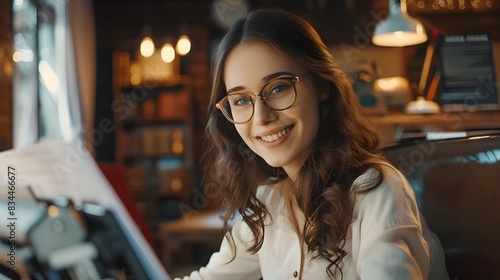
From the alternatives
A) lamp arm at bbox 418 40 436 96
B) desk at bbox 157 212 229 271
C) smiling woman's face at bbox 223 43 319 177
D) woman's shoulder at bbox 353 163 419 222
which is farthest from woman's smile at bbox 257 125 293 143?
→ desk at bbox 157 212 229 271

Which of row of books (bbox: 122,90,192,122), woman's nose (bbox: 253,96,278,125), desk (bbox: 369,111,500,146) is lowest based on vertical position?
row of books (bbox: 122,90,192,122)

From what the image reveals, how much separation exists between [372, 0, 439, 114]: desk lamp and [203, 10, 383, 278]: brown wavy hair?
4.45 ft

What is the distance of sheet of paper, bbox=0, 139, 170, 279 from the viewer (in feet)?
2.21

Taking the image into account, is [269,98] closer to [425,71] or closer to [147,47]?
[425,71]

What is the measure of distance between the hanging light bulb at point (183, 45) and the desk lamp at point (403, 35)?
7.71 feet

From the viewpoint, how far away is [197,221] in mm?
2475

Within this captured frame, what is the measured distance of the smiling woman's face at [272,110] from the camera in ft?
2.21

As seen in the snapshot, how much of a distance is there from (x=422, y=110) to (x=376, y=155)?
163 cm

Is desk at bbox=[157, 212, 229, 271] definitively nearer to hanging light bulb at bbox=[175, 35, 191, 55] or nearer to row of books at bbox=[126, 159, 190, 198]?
row of books at bbox=[126, 159, 190, 198]

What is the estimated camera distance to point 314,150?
0.73 metres

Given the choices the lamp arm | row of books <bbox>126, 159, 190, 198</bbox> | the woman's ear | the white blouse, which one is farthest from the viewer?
row of books <bbox>126, 159, 190, 198</bbox>

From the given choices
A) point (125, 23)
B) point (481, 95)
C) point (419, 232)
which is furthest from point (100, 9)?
point (419, 232)

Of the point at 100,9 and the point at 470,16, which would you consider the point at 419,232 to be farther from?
the point at 100,9

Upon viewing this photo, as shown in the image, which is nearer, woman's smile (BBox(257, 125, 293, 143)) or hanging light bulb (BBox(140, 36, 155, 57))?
woman's smile (BBox(257, 125, 293, 143))
